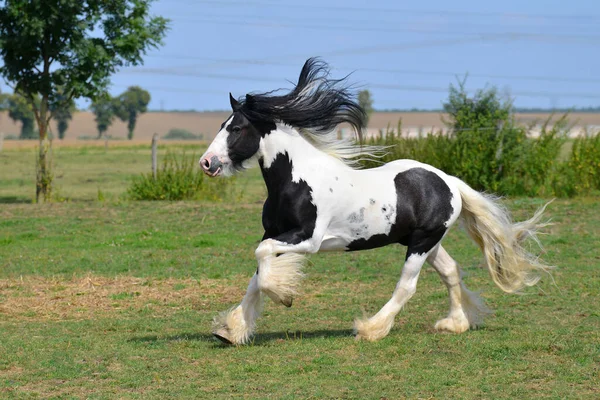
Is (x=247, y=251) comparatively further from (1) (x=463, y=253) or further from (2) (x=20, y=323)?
(2) (x=20, y=323)

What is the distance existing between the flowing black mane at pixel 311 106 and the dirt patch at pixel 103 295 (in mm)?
2719

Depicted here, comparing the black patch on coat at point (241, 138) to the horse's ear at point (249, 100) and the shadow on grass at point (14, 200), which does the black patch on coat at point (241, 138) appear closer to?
the horse's ear at point (249, 100)

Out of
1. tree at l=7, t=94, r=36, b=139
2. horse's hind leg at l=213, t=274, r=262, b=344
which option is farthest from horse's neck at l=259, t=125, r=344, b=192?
tree at l=7, t=94, r=36, b=139

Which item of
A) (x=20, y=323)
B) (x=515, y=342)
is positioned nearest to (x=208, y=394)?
(x=515, y=342)

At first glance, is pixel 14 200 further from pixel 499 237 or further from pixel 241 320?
pixel 499 237

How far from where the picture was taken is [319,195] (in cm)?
723

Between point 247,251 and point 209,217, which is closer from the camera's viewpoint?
point 247,251

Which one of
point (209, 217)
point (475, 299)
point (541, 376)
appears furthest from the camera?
point (209, 217)

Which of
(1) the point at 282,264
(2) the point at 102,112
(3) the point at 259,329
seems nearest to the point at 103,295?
(3) the point at 259,329

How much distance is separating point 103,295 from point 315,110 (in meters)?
3.68

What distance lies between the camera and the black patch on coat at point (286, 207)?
7137mm

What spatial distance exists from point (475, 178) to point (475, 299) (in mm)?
12409

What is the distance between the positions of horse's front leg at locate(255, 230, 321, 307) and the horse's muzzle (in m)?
0.70

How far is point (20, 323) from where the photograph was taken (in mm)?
8406
